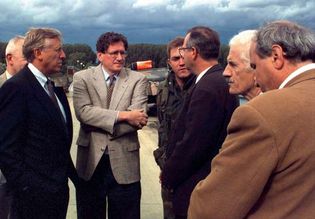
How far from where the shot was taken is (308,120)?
62.6 inches

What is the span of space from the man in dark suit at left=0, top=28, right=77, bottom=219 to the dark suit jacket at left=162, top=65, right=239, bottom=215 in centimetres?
76

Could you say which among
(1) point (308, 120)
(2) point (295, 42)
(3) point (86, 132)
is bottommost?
(3) point (86, 132)

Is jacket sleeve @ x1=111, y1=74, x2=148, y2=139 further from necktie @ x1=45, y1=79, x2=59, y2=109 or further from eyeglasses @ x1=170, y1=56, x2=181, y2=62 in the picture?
necktie @ x1=45, y1=79, x2=59, y2=109

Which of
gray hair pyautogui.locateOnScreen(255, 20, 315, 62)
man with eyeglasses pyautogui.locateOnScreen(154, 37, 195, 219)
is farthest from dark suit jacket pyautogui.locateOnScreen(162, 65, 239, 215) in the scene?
gray hair pyautogui.locateOnScreen(255, 20, 315, 62)

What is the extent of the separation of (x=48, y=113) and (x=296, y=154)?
6.46 feet

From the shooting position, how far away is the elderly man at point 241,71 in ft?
9.05

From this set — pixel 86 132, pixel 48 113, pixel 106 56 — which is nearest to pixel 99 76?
pixel 106 56

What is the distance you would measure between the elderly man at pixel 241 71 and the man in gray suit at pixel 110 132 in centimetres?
118

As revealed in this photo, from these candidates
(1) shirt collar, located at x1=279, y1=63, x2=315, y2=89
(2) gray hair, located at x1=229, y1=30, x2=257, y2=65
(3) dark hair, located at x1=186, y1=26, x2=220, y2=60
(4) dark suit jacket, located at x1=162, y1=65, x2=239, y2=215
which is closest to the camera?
(1) shirt collar, located at x1=279, y1=63, x2=315, y2=89

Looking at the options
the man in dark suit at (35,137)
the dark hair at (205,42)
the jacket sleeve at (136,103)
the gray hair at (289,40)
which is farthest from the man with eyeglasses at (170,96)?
the gray hair at (289,40)

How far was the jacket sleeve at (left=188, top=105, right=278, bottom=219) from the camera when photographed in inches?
61.7

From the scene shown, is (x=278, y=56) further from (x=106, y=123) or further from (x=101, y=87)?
(x=101, y=87)

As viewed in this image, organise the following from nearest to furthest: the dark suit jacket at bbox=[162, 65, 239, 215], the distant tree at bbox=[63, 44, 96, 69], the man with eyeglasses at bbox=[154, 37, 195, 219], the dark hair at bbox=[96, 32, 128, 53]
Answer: the dark suit jacket at bbox=[162, 65, 239, 215] → the dark hair at bbox=[96, 32, 128, 53] → the man with eyeglasses at bbox=[154, 37, 195, 219] → the distant tree at bbox=[63, 44, 96, 69]

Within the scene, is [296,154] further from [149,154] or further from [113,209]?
[149,154]
